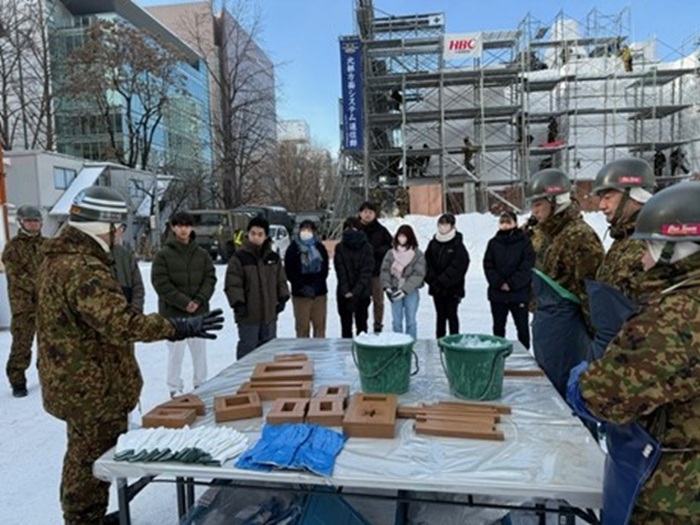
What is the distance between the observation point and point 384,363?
2.36 metres

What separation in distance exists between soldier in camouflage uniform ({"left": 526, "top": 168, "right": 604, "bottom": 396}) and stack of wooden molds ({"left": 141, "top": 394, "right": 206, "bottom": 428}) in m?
1.98

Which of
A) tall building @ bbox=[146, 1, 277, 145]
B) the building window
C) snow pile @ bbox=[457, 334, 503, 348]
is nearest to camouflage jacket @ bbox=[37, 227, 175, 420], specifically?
snow pile @ bbox=[457, 334, 503, 348]

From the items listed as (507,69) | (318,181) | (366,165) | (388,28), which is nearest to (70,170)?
(366,165)

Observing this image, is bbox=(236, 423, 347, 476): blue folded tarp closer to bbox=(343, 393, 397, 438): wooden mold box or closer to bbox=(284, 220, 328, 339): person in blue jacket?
bbox=(343, 393, 397, 438): wooden mold box

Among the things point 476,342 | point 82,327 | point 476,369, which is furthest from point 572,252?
point 82,327

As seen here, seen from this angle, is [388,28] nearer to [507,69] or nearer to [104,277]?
[507,69]

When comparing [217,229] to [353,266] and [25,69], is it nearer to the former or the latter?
[353,266]

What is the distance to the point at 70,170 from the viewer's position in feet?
66.6

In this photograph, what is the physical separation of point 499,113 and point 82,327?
712 inches

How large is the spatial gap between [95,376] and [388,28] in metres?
19.2

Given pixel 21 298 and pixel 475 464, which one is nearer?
pixel 475 464

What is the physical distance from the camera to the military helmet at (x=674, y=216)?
1.38 m

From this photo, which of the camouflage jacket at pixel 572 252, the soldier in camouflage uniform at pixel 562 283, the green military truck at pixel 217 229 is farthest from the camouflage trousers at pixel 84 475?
the green military truck at pixel 217 229

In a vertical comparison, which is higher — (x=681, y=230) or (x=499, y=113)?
(x=499, y=113)
